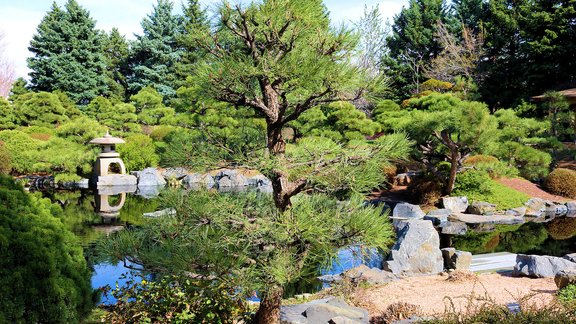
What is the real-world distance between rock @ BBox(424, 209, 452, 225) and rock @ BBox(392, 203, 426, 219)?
0.20m

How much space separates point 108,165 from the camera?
615 inches

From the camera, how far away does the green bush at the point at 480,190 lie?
11.8 m

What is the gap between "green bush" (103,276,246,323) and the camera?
11.3 feet

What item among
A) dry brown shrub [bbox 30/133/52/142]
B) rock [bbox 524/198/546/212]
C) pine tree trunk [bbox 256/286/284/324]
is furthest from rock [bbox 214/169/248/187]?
pine tree trunk [bbox 256/286/284/324]

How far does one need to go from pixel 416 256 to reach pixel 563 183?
9473 mm

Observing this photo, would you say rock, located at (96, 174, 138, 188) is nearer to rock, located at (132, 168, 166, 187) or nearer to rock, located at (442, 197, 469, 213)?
rock, located at (132, 168, 166, 187)

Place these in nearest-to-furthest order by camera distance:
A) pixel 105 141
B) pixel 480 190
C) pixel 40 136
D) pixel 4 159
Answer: pixel 480 190, pixel 4 159, pixel 105 141, pixel 40 136

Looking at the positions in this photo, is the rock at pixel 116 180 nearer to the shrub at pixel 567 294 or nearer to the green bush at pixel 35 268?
the green bush at pixel 35 268

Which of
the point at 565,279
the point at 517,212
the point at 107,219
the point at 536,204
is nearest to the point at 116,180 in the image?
the point at 107,219

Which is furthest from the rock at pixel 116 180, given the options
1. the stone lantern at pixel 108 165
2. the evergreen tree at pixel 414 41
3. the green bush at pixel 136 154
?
the evergreen tree at pixel 414 41

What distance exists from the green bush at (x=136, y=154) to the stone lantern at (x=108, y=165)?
1155mm

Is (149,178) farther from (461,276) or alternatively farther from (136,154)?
(461,276)

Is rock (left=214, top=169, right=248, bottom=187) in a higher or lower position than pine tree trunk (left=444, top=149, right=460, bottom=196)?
lower

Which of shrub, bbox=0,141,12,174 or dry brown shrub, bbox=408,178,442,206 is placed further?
shrub, bbox=0,141,12,174
